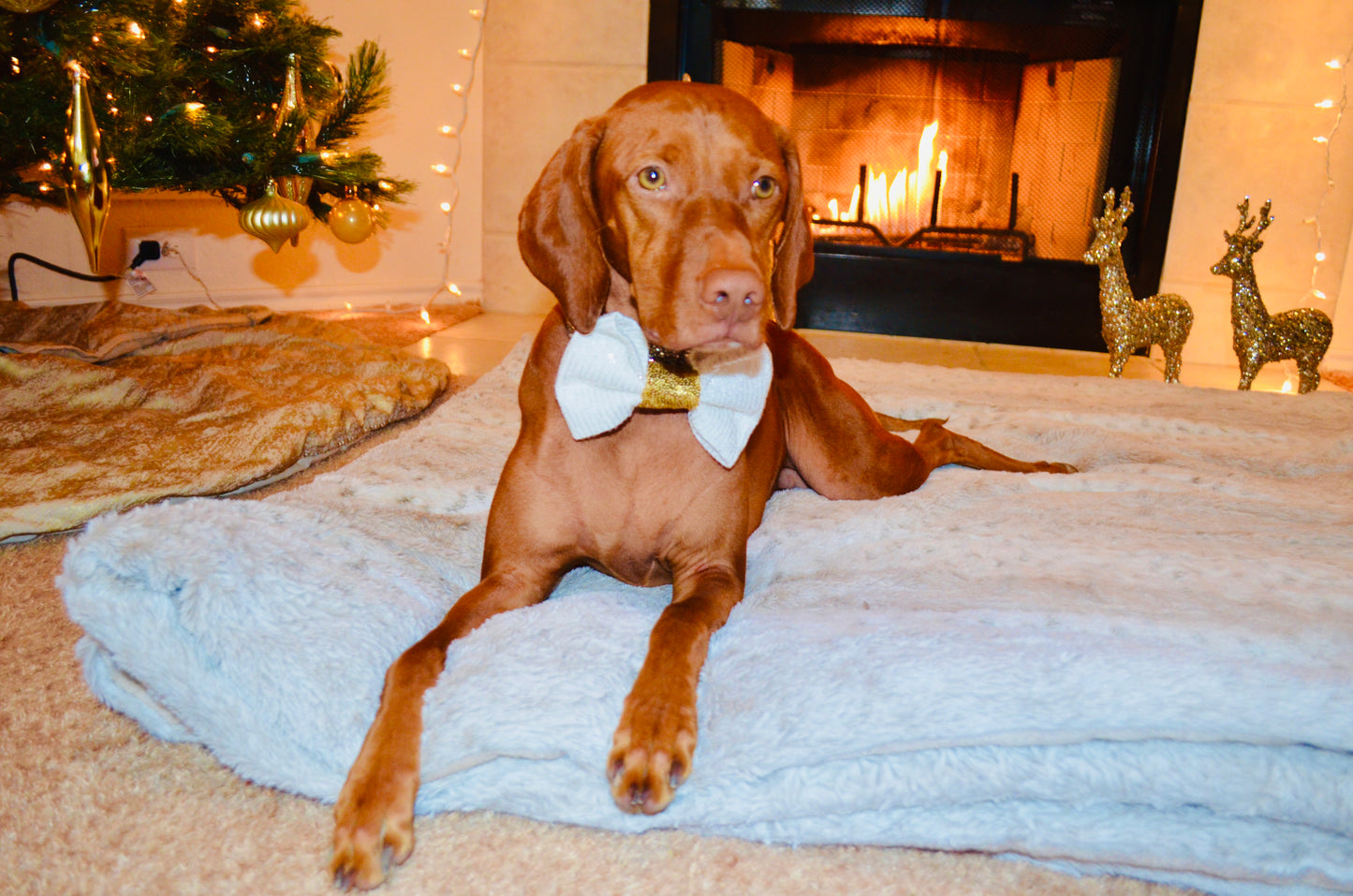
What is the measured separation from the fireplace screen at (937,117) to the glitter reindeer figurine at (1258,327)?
1.23 metres

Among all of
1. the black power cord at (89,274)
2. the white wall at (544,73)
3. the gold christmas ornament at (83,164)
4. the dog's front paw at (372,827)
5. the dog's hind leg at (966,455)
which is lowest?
the dog's front paw at (372,827)

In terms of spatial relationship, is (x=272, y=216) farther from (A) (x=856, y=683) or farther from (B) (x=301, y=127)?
(A) (x=856, y=683)

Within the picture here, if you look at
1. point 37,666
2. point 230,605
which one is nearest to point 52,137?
point 37,666

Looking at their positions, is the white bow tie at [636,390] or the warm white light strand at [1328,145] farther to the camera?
the warm white light strand at [1328,145]

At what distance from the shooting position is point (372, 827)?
1.15 meters

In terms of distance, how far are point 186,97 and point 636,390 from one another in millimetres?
2528

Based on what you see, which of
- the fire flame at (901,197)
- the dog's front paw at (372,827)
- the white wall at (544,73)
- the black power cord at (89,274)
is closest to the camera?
the dog's front paw at (372,827)

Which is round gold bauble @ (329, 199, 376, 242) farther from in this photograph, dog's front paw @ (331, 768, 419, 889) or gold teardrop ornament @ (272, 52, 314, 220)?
dog's front paw @ (331, 768, 419, 889)

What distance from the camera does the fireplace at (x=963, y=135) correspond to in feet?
15.4

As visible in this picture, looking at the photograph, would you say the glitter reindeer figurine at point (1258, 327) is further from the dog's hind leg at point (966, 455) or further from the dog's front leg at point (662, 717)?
the dog's front leg at point (662, 717)

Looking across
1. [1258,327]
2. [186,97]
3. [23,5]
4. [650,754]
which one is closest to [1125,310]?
[1258,327]

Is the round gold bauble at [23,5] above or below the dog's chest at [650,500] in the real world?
above

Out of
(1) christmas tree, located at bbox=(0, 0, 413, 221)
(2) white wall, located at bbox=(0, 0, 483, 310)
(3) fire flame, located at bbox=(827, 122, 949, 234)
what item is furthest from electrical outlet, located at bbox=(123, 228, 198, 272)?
(3) fire flame, located at bbox=(827, 122, 949, 234)

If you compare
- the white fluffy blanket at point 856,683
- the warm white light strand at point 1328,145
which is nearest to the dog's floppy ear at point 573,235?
the white fluffy blanket at point 856,683
